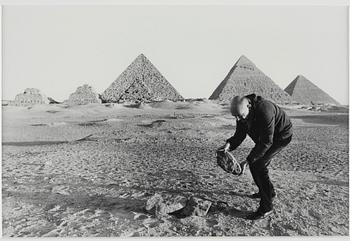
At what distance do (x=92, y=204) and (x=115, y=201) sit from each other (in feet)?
0.75

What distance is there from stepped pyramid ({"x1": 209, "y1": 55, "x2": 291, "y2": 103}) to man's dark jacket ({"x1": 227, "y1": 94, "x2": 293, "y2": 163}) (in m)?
36.9

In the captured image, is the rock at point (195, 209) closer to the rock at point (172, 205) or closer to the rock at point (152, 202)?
the rock at point (172, 205)

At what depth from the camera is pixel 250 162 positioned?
307 centimetres

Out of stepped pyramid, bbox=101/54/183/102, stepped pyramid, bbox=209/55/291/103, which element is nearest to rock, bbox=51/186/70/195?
stepped pyramid, bbox=101/54/183/102

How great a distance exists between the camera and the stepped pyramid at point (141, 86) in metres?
33.3

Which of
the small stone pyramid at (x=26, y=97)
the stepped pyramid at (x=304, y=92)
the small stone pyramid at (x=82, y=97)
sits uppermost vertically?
the small stone pyramid at (x=26, y=97)

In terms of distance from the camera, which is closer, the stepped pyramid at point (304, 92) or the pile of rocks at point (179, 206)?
the pile of rocks at point (179, 206)

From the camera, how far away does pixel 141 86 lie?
3425 cm

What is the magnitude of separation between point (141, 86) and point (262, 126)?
31.7 metres

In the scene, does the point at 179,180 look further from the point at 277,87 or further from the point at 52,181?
the point at 277,87

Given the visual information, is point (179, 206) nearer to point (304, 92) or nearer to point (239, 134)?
point (239, 134)

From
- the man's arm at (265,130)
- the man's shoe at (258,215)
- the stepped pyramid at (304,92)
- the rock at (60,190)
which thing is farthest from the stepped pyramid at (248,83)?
the man's arm at (265,130)

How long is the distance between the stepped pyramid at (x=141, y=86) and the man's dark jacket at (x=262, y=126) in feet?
96.2

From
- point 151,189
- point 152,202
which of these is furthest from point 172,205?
point 151,189
